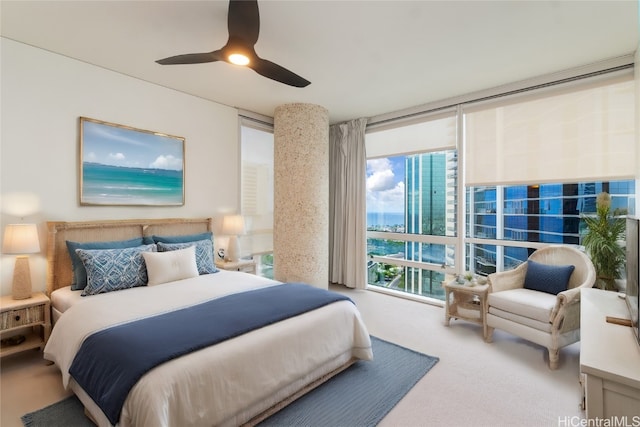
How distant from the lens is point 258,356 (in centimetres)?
184

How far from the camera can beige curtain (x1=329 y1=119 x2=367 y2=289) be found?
15.9 ft

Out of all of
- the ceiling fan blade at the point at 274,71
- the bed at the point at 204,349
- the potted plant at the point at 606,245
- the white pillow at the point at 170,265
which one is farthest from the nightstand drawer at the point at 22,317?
the potted plant at the point at 606,245

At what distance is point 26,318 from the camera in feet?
8.09

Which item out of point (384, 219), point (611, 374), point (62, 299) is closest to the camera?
point (611, 374)

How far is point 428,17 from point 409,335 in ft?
9.70

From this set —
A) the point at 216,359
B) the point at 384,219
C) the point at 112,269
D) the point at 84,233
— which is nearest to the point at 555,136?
the point at 384,219

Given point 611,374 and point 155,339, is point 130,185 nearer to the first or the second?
point 155,339

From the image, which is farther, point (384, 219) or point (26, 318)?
point (384, 219)

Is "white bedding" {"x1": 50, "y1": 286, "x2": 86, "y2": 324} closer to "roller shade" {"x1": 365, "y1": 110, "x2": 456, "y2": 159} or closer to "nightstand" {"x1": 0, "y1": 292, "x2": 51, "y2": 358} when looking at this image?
"nightstand" {"x1": 0, "y1": 292, "x2": 51, "y2": 358}

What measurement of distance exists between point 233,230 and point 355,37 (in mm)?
2699

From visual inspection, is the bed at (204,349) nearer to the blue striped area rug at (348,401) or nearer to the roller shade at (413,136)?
the blue striped area rug at (348,401)

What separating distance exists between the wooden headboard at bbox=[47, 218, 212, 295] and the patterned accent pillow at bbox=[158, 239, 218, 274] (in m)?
0.36

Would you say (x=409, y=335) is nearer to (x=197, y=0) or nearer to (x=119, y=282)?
(x=119, y=282)

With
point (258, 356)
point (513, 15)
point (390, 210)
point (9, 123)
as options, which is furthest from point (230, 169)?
point (513, 15)
